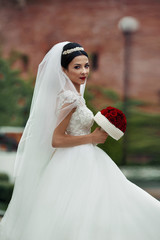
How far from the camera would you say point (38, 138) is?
267 cm

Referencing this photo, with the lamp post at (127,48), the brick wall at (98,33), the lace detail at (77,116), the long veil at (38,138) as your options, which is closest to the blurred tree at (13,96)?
the brick wall at (98,33)

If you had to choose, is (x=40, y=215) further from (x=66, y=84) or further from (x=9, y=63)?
(x=9, y=63)

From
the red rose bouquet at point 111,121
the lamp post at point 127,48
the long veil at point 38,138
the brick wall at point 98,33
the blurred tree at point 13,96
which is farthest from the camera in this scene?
the blurred tree at point 13,96

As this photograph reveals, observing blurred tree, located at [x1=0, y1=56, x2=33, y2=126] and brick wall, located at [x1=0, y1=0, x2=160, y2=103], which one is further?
blurred tree, located at [x1=0, y1=56, x2=33, y2=126]

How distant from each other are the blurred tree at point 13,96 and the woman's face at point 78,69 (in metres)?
8.40

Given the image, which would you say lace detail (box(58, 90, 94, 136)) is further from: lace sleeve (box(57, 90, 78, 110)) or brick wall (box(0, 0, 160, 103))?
brick wall (box(0, 0, 160, 103))

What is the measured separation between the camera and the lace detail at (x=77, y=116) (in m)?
2.58

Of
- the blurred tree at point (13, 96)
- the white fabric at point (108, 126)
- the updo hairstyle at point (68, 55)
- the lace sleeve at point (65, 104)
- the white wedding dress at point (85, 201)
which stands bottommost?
the blurred tree at point (13, 96)

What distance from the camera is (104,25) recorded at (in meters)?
11.0

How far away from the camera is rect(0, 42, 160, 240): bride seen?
240 centimetres

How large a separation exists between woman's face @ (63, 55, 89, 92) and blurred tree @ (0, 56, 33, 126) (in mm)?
8398

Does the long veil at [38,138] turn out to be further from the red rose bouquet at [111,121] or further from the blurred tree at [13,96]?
the blurred tree at [13,96]

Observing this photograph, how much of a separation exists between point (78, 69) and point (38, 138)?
0.60 m

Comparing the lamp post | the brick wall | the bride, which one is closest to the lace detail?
the bride
